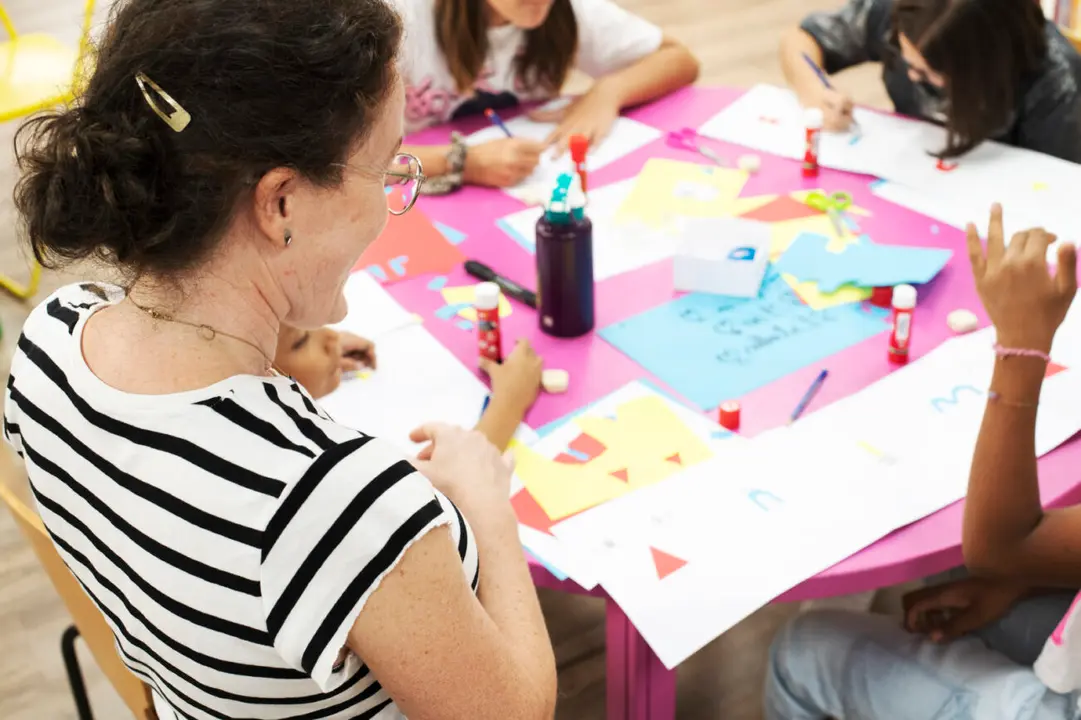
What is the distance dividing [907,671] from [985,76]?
110 centimetres

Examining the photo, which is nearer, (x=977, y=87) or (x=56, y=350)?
(x=56, y=350)

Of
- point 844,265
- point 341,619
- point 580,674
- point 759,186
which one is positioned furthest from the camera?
point 580,674

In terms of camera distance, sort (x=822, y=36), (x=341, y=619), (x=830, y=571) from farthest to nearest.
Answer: (x=822, y=36)
(x=830, y=571)
(x=341, y=619)

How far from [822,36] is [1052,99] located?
550 millimetres

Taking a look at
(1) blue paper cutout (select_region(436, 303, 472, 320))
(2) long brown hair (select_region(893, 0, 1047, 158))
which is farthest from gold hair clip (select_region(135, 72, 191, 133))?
(2) long brown hair (select_region(893, 0, 1047, 158))

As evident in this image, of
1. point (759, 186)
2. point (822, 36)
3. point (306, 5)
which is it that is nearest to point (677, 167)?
point (759, 186)

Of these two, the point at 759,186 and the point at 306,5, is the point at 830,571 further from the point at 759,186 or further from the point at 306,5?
the point at 759,186

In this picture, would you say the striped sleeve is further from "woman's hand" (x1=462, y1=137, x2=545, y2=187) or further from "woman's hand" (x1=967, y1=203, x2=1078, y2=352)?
"woman's hand" (x1=462, y1=137, x2=545, y2=187)

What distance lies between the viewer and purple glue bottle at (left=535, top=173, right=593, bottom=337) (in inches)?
56.5

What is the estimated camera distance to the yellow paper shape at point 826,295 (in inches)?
61.6

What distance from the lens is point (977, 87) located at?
1896 millimetres

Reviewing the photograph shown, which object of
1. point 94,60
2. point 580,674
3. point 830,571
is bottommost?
point 580,674

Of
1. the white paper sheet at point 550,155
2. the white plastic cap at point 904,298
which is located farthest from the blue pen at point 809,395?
the white paper sheet at point 550,155

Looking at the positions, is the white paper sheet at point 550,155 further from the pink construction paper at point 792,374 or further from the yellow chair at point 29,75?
the yellow chair at point 29,75
